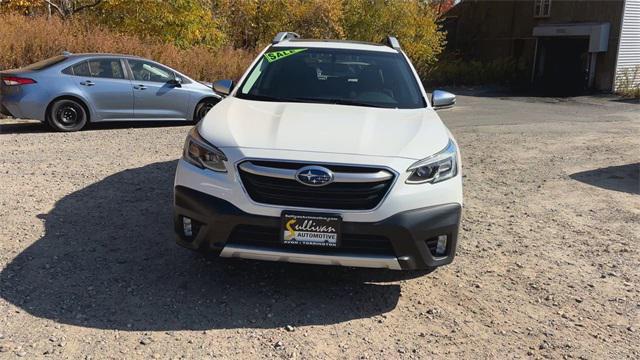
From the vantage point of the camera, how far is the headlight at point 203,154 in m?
3.72

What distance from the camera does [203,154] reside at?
3842 mm

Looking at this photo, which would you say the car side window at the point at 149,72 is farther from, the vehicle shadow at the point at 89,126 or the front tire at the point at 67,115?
the front tire at the point at 67,115

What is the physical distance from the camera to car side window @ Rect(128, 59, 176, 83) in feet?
37.5

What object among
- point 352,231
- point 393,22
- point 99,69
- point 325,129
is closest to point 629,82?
point 393,22

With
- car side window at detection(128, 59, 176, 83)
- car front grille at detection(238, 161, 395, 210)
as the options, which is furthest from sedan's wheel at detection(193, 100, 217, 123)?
car front grille at detection(238, 161, 395, 210)

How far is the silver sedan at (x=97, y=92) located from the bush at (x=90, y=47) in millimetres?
3878

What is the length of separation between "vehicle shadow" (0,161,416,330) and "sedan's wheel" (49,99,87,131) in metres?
5.87

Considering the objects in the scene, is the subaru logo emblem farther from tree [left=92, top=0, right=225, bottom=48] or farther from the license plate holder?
tree [left=92, top=0, right=225, bottom=48]

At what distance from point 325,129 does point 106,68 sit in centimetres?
846

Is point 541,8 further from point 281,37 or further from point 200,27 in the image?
point 281,37

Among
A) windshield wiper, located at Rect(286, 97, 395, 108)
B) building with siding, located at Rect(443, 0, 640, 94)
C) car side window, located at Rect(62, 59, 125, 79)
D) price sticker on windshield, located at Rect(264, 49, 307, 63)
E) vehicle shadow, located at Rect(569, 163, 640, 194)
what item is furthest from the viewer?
building with siding, located at Rect(443, 0, 640, 94)

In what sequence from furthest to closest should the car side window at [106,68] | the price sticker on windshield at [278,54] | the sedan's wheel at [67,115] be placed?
the car side window at [106,68] → the sedan's wheel at [67,115] → the price sticker on windshield at [278,54]

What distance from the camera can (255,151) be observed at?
363 centimetres

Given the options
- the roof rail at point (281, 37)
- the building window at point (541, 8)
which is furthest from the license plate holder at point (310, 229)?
the building window at point (541, 8)
